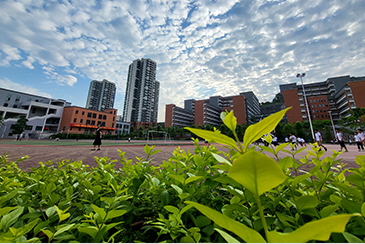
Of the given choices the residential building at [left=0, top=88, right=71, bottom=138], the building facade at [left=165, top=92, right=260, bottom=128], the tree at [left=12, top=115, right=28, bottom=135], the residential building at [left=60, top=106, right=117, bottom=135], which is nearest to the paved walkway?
the tree at [left=12, top=115, right=28, bottom=135]

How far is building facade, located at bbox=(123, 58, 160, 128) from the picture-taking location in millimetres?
80625

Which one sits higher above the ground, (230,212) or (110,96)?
(110,96)

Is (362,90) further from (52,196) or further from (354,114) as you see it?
(52,196)

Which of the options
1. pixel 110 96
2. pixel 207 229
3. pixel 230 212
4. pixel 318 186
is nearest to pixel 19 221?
pixel 207 229

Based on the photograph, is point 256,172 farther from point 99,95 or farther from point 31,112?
point 99,95

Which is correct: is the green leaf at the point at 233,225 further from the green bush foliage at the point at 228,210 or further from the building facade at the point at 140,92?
the building facade at the point at 140,92

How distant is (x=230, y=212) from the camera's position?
76cm

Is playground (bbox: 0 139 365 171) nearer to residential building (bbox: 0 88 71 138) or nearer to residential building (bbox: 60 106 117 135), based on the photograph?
residential building (bbox: 0 88 71 138)

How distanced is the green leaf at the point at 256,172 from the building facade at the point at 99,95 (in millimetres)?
103860

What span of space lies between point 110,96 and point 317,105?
106 meters

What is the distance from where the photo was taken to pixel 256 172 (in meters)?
0.38

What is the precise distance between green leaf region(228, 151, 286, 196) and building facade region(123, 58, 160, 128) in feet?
274

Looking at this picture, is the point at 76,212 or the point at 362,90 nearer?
the point at 76,212

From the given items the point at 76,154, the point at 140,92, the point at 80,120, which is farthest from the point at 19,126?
the point at 140,92
